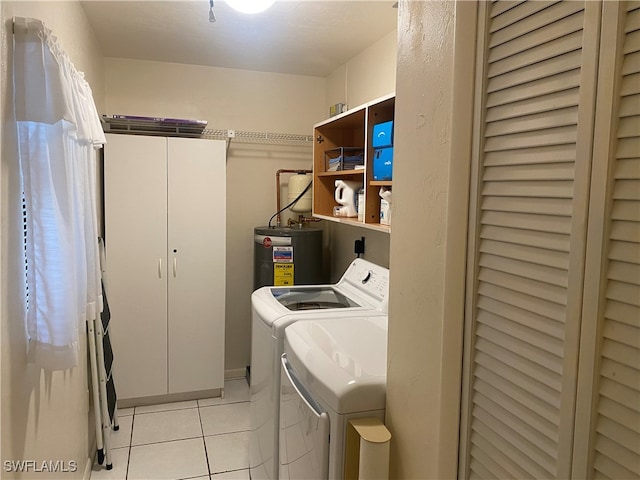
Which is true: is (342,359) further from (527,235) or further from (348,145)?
(348,145)

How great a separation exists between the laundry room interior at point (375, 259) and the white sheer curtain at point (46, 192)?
0.6 inches

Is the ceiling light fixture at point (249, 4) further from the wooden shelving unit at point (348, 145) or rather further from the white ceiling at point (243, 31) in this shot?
the wooden shelving unit at point (348, 145)

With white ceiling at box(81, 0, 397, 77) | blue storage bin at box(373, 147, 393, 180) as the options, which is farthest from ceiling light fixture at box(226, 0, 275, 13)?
blue storage bin at box(373, 147, 393, 180)

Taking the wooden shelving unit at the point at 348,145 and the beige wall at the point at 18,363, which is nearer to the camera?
the beige wall at the point at 18,363

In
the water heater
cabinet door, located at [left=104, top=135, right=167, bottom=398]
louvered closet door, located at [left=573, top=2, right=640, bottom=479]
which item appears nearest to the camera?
louvered closet door, located at [left=573, top=2, right=640, bottom=479]

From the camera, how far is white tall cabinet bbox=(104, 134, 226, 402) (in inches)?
118

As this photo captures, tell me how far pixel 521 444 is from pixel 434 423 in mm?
258

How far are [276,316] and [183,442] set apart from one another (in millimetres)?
1308

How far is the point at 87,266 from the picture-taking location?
1.92 m

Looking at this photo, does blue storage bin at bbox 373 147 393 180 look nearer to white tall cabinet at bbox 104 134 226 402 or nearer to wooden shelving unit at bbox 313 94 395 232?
wooden shelving unit at bbox 313 94 395 232

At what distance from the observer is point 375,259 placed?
116 inches

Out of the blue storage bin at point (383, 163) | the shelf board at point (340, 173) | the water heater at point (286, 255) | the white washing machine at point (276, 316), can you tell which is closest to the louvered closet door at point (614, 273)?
the white washing machine at point (276, 316)

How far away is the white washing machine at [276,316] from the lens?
1.96m

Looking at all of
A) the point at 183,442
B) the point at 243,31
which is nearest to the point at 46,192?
the point at 243,31
